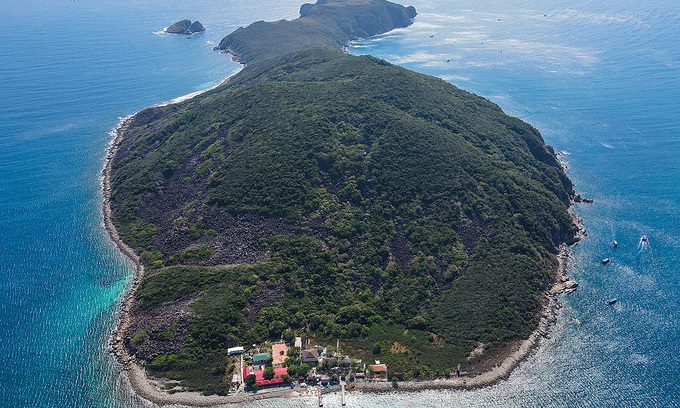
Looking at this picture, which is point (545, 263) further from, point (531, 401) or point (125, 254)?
point (125, 254)

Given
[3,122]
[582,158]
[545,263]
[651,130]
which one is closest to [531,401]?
[545,263]

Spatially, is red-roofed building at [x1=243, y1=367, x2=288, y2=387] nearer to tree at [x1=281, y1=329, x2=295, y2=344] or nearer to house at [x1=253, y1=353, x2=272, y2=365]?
house at [x1=253, y1=353, x2=272, y2=365]

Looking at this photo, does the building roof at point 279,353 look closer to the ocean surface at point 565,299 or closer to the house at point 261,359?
the house at point 261,359

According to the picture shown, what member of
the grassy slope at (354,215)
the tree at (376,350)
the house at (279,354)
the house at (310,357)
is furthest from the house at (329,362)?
the tree at (376,350)

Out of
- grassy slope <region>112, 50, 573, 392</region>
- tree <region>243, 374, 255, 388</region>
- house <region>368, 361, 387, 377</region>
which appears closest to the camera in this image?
tree <region>243, 374, 255, 388</region>

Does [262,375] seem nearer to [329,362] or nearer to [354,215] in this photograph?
[329,362]

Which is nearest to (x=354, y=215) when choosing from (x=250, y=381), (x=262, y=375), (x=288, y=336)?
(x=288, y=336)

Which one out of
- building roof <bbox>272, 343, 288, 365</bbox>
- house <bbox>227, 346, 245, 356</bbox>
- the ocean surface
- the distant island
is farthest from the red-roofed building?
house <bbox>227, 346, 245, 356</bbox>
